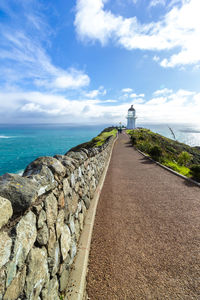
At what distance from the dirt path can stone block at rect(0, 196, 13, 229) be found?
2.28 metres

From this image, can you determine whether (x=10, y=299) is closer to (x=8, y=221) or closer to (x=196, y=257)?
(x=8, y=221)

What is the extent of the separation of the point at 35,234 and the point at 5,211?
0.61 m

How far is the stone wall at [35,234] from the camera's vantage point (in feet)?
4.47

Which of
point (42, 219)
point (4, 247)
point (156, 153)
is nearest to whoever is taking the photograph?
point (4, 247)

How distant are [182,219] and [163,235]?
108cm

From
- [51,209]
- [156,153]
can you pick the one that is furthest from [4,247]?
[156,153]

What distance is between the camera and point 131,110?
58156 mm

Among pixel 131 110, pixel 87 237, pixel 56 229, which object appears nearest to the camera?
pixel 56 229

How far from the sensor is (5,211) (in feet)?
4.53

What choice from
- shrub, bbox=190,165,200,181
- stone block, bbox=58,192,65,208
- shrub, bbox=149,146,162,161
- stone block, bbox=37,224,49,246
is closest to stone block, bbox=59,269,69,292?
stone block, bbox=37,224,49,246

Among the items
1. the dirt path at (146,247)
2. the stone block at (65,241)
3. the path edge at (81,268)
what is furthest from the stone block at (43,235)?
the dirt path at (146,247)

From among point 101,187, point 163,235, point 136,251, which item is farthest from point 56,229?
point 101,187

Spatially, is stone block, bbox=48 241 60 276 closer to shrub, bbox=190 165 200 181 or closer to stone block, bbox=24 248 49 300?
stone block, bbox=24 248 49 300

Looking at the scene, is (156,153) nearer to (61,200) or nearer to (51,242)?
(61,200)
